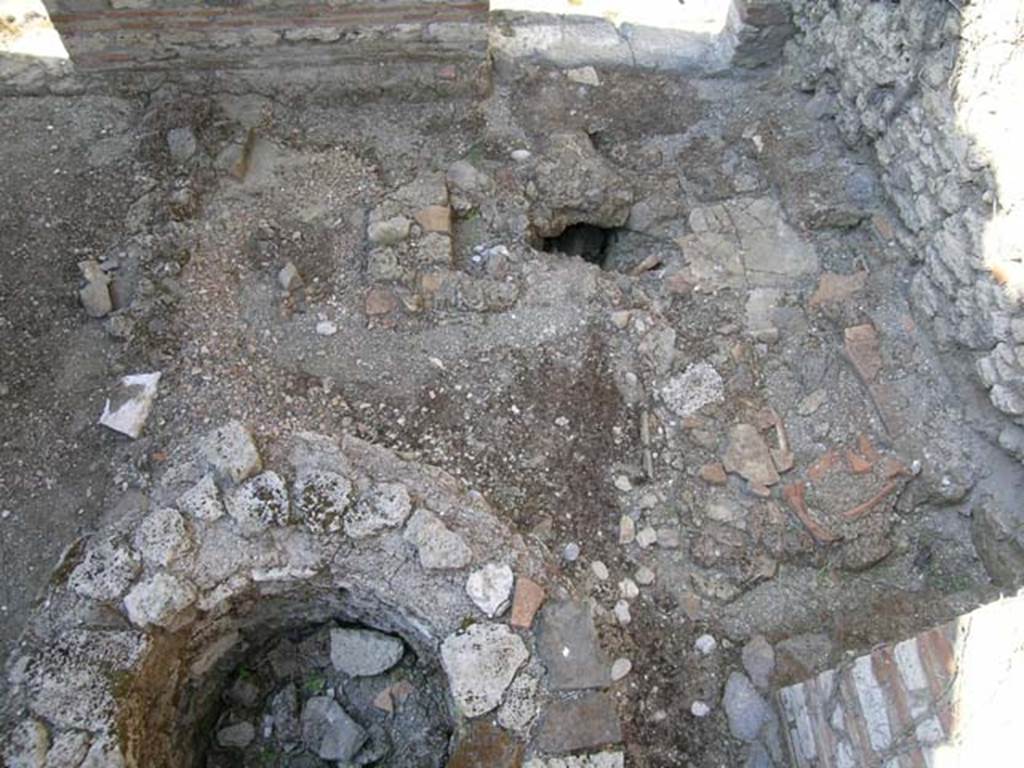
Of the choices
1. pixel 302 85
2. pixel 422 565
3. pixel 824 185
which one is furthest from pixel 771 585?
pixel 302 85

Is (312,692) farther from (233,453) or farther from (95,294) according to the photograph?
(95,294)

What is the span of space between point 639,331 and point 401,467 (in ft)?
4.18

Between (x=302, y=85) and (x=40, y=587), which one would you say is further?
(x=302, y=85)

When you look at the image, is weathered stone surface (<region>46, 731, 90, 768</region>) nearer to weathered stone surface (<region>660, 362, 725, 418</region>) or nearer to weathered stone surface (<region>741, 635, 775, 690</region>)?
weathered stone surface (<region>741, 635, 775, 690</region>)

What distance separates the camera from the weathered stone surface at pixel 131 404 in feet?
11.1

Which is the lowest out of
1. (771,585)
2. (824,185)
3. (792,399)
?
(771,585)

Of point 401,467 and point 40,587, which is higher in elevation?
point 401,467

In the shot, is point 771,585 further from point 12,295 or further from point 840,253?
point 12,295

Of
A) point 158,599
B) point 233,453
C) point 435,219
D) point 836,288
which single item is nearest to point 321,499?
point 233,453

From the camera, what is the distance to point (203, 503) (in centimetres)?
292

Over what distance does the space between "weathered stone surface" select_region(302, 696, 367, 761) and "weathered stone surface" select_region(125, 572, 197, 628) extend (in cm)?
74

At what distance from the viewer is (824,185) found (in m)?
4.18

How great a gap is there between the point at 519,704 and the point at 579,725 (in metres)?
0.21

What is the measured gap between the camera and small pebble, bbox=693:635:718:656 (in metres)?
3.14
